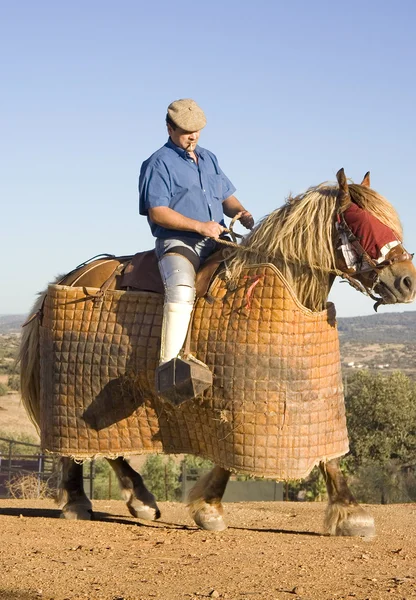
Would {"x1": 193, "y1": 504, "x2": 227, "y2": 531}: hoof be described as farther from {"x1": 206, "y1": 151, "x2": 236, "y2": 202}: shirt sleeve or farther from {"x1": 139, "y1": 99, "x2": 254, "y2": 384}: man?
{"x1": 206, "y1": 151, "x2": 236, "y2": 202}: shirt sleeve

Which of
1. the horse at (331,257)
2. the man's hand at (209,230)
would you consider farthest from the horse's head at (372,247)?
the man's hand at (209,230)

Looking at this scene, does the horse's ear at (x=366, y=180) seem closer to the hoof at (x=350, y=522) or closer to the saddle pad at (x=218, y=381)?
the saddle pad at (x=218, y=381)

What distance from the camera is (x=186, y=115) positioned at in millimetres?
6527

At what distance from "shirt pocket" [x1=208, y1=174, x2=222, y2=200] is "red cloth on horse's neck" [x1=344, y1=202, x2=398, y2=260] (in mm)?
Answer: 1292

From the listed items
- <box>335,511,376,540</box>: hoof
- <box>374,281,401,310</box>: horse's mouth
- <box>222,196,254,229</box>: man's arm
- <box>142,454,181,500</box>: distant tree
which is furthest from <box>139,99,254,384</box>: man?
<box>142,454,181,500</box>: distant tree

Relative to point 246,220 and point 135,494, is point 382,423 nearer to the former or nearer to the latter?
point 135,494

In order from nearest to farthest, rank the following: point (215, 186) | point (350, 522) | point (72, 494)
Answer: point (350, 522)
point (215, 186)
point (72, 494)

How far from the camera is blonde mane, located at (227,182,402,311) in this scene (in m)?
6.00

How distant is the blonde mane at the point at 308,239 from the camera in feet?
19.7

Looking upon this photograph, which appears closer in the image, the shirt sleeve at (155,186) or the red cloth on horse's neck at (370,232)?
the red cloth on horse's neck at (370,232)

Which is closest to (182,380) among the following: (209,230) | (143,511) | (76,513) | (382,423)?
(209,230)

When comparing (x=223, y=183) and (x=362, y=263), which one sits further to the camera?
(x=223, y=183)

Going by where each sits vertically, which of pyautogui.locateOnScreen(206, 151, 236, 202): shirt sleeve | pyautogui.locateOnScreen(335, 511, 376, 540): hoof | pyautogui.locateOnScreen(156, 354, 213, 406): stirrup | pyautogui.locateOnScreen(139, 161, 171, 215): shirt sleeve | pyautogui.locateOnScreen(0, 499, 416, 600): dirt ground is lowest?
pyautogui.locateOnScreen(0, 499, 416, 600): dirt ground

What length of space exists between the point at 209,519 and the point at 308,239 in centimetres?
218
